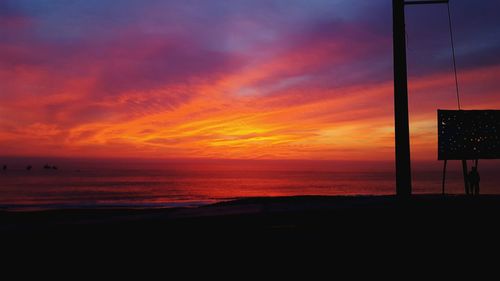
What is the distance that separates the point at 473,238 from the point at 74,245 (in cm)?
668

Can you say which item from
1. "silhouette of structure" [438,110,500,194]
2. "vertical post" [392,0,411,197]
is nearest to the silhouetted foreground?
"vertical post" [392,0,411,197]

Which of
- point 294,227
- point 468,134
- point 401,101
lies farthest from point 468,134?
point 294,227

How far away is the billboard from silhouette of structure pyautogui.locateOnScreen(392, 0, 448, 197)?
966 cm

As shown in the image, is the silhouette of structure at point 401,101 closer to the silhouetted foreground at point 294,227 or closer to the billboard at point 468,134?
the silhouetted foreground at point 294,227

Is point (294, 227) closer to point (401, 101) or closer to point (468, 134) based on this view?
point (401, 101)

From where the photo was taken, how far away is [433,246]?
264 inches

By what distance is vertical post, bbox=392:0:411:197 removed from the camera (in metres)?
7.13

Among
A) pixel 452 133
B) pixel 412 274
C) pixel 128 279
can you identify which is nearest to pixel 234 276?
pixel 128 279

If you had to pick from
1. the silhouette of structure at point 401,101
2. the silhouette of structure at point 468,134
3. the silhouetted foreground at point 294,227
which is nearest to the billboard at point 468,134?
the silhouette of structure at point 468,134

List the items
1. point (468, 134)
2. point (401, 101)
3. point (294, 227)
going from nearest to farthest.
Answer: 1. point (294, 227)
2. point (401, 101)
3. point (468, 134)

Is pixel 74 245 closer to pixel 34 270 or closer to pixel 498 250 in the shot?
pixel 34 270

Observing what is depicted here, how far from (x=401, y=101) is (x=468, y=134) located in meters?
10.5

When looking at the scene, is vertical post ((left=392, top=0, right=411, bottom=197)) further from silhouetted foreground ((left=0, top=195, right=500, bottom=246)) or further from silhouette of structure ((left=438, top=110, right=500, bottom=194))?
silhouette of structure ((left=438, top=110, right=500, bottom=194))

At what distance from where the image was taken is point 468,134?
1584 centimetres
